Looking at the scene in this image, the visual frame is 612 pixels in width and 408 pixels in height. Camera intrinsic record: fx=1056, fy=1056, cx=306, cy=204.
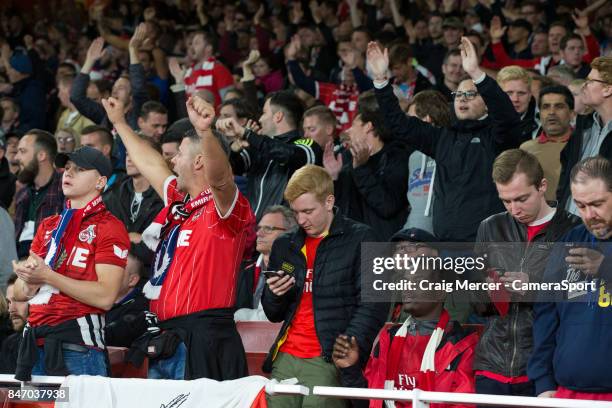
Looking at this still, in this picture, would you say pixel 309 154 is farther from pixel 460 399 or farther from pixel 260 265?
pixel 460 399

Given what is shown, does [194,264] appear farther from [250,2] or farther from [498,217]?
[250,2]

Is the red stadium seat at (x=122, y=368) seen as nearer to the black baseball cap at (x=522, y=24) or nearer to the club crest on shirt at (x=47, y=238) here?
the club crest on shirt at (x=47, y=238)

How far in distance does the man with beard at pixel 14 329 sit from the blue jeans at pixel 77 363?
80 centimetres

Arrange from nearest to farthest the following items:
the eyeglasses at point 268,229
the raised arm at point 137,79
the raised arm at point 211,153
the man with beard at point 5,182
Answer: the raised arm at point 211,153 < the eyeglasses at point 268,229 < the man with beard at point 5,182 < the raised arm at point 137,79

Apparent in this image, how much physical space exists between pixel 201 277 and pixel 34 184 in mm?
4110

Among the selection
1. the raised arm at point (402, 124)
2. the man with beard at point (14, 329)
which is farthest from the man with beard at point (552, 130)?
the man with beard at point (14, 329)

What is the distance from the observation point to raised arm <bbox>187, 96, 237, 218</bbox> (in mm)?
4863

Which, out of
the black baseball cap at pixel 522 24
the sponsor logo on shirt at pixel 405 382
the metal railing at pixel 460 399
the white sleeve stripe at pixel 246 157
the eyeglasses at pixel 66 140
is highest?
the black baseball cap at pixel 522 24

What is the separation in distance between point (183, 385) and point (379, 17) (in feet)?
31.8

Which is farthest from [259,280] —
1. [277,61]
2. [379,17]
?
[379,17]

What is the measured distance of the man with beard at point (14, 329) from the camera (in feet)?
20.2

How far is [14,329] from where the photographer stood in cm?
679

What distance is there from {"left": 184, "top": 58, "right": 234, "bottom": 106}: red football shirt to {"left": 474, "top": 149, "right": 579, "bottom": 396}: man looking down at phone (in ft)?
22.4
